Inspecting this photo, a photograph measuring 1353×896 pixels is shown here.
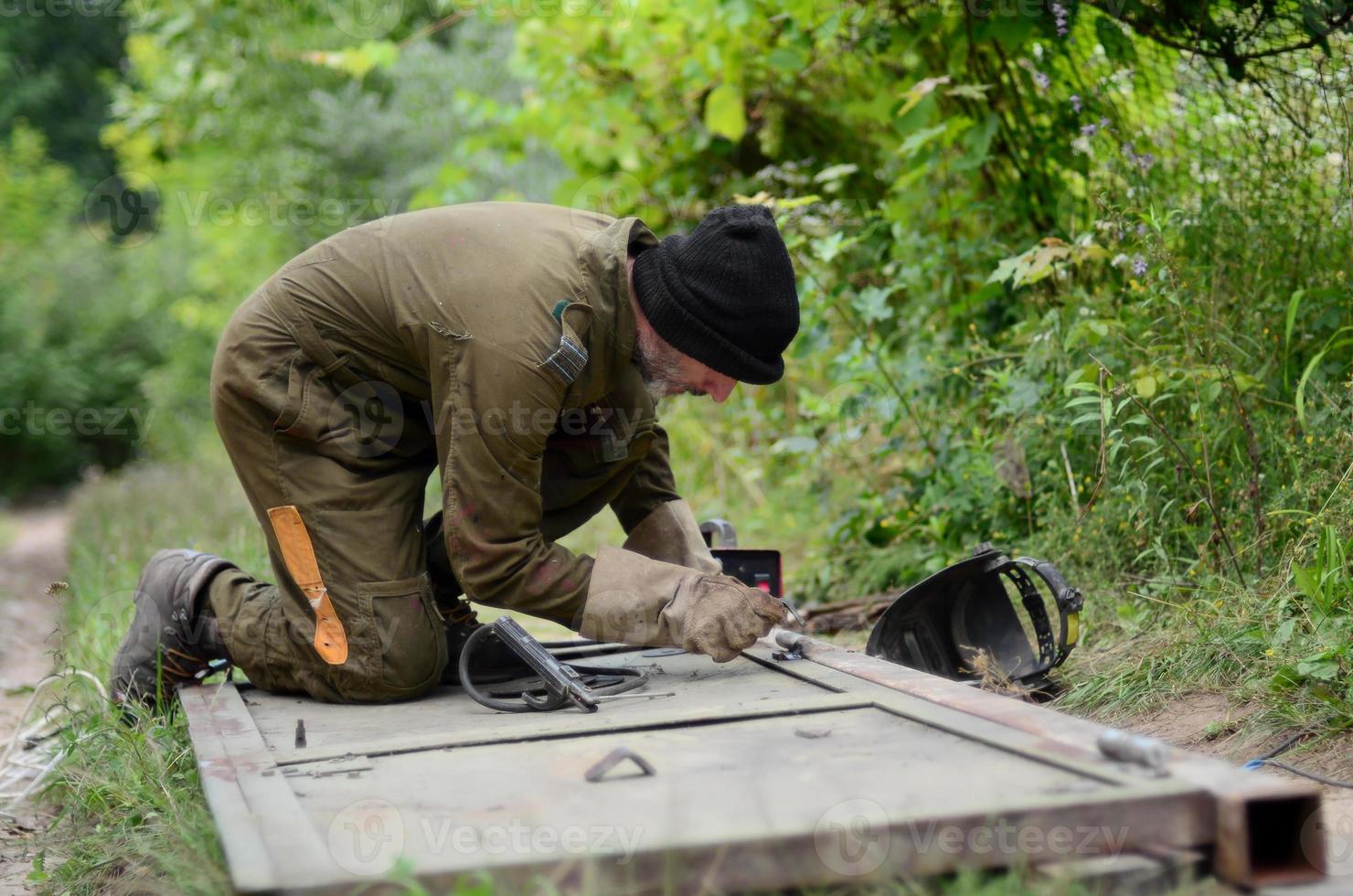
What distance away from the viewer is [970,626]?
350 centimetres

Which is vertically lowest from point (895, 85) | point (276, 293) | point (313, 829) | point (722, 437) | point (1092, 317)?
point (722, 437)

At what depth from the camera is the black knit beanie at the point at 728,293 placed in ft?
9.36

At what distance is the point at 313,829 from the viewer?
193cm

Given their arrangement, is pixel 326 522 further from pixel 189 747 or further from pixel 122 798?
pixel 122 798

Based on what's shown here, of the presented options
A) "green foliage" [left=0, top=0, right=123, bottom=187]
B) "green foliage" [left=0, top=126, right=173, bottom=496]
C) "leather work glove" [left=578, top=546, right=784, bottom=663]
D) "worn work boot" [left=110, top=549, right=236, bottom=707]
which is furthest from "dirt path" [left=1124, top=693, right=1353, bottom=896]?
"green foliage" [left=0, top=0, right=123, bottom=187]

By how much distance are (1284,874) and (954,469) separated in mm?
2741

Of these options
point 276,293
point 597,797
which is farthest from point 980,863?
point 276,293

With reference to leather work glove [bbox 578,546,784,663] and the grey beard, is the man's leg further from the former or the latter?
the grey beard

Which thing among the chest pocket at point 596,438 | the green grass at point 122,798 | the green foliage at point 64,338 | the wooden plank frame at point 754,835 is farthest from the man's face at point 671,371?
the green foliage at point 64,338

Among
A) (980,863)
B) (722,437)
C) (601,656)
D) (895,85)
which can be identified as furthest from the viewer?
(722,437)

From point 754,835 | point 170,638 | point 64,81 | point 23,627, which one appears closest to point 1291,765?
point 754,835

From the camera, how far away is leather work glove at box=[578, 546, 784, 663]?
9.38 ft

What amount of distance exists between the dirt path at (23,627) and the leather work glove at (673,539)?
5.27 ft

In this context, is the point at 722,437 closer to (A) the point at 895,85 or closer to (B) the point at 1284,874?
(A) the point at 895,85
